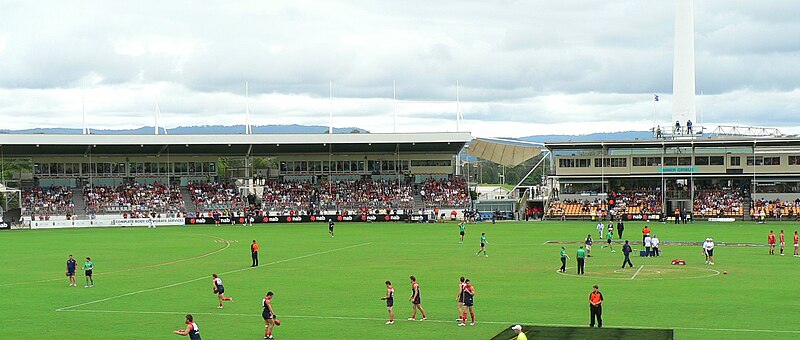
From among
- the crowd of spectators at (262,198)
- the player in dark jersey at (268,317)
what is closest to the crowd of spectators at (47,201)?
the crowd of spectators at (262,198)

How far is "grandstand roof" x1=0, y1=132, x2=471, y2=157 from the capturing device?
323 feet

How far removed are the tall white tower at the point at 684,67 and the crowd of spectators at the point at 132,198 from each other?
2636 inches

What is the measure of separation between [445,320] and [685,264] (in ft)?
68.8

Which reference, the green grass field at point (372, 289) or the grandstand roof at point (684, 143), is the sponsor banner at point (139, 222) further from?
the grandstand roof at point (684, 143)

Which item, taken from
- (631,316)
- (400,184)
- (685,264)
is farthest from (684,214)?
(631,316)

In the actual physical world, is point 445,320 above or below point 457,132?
below

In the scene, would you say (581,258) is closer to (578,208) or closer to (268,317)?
(268,317)

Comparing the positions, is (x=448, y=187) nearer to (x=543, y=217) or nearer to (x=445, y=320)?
(x=543, y=217)

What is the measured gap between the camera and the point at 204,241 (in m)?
68.8

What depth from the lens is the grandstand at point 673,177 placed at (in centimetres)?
9681

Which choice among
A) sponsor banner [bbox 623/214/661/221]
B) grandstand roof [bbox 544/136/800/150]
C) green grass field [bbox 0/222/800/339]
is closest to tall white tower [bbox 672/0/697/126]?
grandstand roof [bbox 544/136/800/150]

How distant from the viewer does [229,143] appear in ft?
333

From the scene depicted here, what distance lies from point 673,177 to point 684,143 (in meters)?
3.91

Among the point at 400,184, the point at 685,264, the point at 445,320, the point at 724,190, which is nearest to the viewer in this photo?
the point at 445,320
